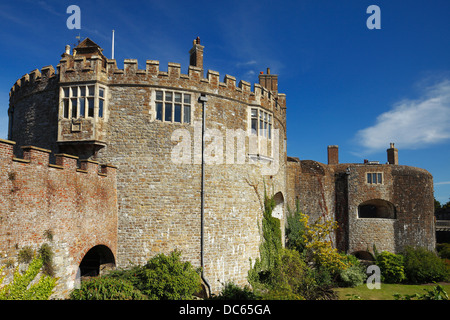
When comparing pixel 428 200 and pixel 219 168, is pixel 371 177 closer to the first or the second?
pixel 428 200

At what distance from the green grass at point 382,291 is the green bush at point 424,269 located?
0.70m

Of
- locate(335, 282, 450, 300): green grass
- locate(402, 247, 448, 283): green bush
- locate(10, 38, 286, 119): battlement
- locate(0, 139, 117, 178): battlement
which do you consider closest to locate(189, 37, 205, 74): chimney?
locate(10, 38, 286, 119): battlement

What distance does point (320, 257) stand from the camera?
75.7 ft

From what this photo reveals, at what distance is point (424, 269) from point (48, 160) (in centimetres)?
2708

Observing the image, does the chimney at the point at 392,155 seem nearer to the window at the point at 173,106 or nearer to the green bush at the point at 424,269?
the green bush at the point at 424,269

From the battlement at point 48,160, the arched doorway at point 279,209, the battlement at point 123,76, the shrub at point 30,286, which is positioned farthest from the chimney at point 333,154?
the shrub at point 30,286

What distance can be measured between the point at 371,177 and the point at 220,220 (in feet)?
59.9

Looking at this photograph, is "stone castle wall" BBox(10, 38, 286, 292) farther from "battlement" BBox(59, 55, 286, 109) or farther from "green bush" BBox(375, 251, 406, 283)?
"green bush" BBox(375, 251, 406, 283)

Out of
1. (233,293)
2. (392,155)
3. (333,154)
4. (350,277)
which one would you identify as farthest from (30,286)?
(392,155)

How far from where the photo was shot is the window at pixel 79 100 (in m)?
15.4

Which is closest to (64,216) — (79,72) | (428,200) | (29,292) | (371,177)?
(29,292)

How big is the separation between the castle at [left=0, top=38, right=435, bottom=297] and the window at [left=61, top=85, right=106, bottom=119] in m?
0.05

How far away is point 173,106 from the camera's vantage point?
16453mm

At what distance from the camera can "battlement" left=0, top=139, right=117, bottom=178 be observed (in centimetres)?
1052
